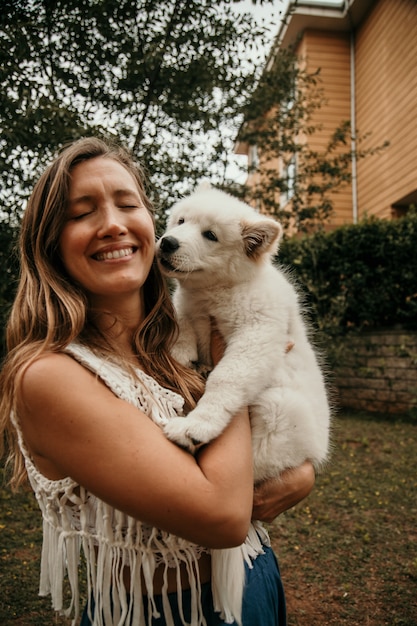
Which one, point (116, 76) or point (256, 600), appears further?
point (116, 76)

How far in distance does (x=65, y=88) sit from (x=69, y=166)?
13.1ft

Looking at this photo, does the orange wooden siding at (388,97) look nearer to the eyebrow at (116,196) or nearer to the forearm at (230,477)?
the eyebrow at (116,196)

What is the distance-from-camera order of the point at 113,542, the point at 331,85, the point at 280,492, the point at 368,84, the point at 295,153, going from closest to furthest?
the point at 113,542 < the point at 280,492 < the point at 368,84 < the point at 331,85 < the point at 295,153

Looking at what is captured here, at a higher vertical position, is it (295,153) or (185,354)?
(295,153)

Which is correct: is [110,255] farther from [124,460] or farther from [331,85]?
[331,85]

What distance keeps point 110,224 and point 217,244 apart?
2.64 feet

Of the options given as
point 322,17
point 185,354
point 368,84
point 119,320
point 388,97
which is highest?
point 322,17

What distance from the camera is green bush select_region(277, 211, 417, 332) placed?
301 inches

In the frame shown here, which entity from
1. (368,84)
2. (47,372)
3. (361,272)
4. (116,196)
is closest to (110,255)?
(116,196)

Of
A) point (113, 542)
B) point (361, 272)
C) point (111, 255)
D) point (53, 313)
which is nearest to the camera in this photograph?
point (113, 542)

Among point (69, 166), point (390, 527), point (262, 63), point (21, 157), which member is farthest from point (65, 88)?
point (390, 527)

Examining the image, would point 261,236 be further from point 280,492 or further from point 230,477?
point 230,477

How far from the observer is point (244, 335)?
1.98 meters

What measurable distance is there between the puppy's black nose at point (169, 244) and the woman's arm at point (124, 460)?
2.89 ft
